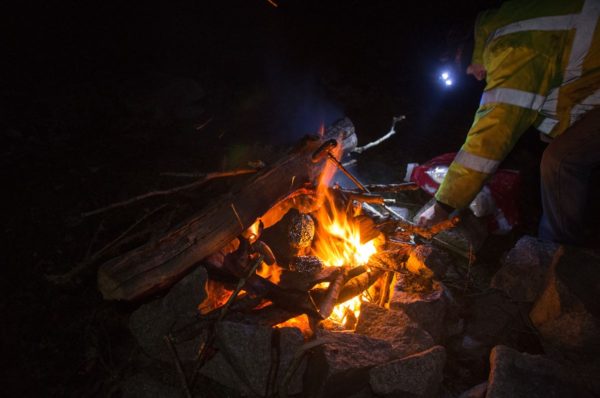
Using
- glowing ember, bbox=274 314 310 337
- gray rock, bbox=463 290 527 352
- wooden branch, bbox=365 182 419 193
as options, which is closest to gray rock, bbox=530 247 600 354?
gray rock, bbox=463 290 527 352

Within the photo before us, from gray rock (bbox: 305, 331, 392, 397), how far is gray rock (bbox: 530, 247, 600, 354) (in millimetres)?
1290

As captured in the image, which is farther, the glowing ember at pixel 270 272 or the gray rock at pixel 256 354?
the glowing ember at pixel 270 272

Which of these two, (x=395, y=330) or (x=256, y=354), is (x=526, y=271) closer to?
(x=395, y=330)

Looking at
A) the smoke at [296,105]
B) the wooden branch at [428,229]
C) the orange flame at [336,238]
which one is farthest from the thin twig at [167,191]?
the smoke at [296,105]

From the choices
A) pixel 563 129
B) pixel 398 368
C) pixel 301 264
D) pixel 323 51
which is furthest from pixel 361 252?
pixel 323 51

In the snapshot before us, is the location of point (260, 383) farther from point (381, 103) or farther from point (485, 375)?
point (381, 103)

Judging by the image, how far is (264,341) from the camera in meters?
1.96

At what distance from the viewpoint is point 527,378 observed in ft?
5.99

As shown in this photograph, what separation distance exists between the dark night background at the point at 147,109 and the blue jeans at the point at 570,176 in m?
1.03

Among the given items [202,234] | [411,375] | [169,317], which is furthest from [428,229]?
[169,317]

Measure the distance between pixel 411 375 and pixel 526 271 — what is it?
1.52m

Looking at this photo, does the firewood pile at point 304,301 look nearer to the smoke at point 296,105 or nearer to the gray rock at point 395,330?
the gray rock at point 395,330

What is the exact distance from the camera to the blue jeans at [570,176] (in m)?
2.63

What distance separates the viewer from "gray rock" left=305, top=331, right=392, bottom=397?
1839mm
